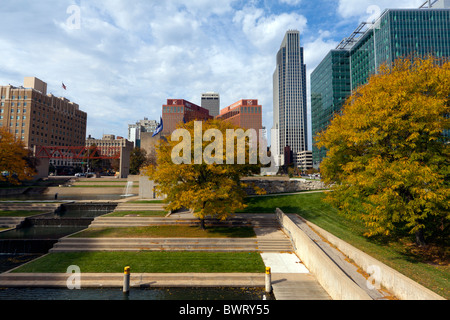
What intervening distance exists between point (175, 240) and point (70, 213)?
21.8m

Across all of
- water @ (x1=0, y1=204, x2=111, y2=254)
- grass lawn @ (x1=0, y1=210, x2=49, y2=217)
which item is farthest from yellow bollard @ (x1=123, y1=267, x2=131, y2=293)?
grass lawn @ (x1=0, y1=210, x2=49, y2=217)

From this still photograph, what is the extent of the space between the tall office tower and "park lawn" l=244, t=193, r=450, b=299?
6032 cm

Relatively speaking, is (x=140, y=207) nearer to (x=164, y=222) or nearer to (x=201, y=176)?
(x=164, y=222)

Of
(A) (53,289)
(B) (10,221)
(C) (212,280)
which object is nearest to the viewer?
(A) (53,289)

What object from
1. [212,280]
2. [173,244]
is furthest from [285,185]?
[212,280]

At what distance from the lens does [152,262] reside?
13.4 metres

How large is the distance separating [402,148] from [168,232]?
54.6 feet

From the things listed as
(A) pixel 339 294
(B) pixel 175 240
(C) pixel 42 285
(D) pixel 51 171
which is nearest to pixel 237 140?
(B) pixel 175 240

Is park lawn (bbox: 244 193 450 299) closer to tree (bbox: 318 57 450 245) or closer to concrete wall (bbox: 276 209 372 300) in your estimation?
tree (bbox: 318 57 450 245)

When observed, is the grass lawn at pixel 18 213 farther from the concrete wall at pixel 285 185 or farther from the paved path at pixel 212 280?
the concrete wall at pixel 285 185

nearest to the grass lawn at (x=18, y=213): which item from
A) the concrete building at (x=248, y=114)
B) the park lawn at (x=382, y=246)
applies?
the park lawn at (x=382, y=246)

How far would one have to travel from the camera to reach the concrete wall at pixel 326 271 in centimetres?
803

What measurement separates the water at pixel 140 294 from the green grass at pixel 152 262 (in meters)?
1.38
